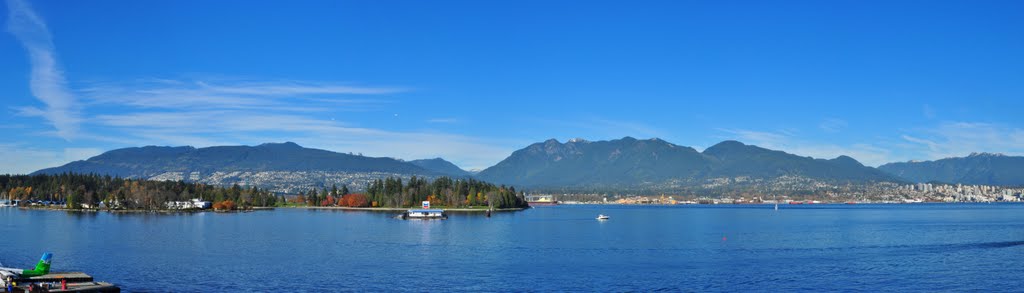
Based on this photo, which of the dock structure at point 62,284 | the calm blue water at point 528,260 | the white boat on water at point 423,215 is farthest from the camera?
the white boat on water at point 423,215

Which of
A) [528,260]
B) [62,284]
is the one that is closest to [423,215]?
[528,260]

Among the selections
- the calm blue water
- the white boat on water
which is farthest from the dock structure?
the white boat on water

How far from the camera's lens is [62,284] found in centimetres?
4716

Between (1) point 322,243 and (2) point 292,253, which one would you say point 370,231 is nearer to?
(1) point 322,243

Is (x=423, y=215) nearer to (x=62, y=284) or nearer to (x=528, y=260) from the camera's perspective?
(x=528, y=260)

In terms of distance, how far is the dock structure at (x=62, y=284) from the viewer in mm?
46875

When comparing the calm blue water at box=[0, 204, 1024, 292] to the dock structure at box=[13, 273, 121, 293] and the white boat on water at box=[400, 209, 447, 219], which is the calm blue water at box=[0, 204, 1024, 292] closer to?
the dock structure at box=[13, 273, 121, 293]

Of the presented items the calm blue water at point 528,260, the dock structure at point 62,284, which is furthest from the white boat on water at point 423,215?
the dock structure at point 62,284

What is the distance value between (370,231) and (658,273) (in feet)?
196

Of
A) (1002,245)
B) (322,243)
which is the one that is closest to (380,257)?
(322,243)

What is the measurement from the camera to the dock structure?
46.9 m

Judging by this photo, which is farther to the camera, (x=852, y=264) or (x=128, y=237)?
(x=128, y=237)

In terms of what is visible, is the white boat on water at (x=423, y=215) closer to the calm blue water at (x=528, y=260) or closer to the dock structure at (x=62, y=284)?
the calm blue water at (x=528, y=260)

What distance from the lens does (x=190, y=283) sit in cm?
5450
